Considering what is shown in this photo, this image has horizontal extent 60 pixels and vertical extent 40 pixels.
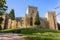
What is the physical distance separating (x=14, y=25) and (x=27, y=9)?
48.3ft

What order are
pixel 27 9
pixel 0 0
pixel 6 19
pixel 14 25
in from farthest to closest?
pixel 27 9
pixel 6 19
pixel 14 25
pixel 0 0

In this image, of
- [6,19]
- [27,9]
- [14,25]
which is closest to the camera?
[14,25]

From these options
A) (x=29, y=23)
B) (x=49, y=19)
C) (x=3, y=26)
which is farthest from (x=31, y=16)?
(x=3, y=26)

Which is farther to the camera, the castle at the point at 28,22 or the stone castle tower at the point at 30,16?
Answer: the stone castle tower at the point at 30,16

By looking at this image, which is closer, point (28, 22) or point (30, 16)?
point (28, 22)

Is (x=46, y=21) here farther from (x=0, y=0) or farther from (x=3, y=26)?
(x=0, y=0)

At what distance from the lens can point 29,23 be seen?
5788cm

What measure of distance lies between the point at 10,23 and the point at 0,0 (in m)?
31.7

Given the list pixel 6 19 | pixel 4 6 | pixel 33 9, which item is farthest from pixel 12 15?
pixel 4 6

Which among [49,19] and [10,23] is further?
[49,19]

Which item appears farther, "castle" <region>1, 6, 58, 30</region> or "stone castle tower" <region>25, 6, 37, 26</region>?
"stone castle tower" <region>25, 6, 37, 26</region>

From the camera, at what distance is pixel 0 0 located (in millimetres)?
23516

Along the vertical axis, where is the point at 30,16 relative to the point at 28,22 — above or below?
above

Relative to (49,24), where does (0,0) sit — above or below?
above
